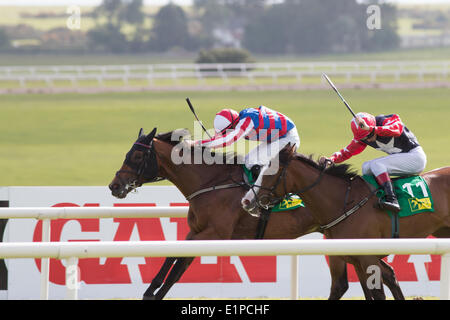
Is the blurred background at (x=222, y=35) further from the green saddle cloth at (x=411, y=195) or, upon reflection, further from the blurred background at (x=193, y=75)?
the green saddle cloth at (x=411, y=195)

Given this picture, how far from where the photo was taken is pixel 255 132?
4.75m

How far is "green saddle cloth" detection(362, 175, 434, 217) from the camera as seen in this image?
419 centimetres

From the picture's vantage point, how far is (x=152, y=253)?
96.7 inches

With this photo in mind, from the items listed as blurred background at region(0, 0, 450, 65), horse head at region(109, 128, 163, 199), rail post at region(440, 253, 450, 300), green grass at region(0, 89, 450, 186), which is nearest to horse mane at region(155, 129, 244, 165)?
horse head at region(109, 128, 163, 199)

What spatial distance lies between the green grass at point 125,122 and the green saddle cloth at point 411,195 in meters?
7.91

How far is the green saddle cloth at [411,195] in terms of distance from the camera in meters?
4.19

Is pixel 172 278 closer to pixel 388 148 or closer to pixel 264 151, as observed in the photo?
pixel 264 151

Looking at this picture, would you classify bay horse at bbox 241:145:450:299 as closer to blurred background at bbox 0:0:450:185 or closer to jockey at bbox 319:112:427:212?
jockey at bbox 319:112:427:212

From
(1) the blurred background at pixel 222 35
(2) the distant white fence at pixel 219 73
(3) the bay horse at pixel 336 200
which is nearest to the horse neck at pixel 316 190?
(3) the bay horse at pixel 336 200

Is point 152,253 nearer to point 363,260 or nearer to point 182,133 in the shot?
point 363,260

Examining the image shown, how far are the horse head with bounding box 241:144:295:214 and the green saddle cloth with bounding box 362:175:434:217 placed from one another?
0.57 metres

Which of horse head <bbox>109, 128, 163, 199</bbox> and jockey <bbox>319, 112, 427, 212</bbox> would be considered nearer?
jockey <bbox>319, 112, 427, 212</bbox>
